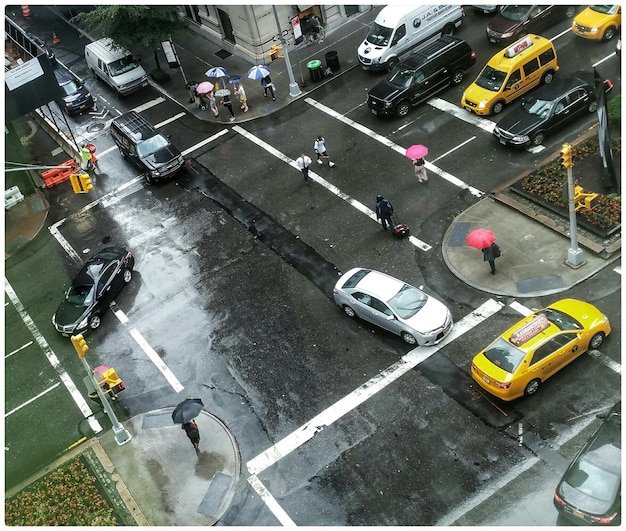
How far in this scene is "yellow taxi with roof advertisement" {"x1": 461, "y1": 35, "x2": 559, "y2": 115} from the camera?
31.6 m

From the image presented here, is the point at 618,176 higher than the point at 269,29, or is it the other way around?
the point at 269,29

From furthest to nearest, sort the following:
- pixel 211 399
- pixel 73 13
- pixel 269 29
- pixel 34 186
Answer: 1. pixel 73 13
2. pixel 269 29
3. pixel 34 186
4. pixel 211 399

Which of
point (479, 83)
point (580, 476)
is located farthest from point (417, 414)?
point (479, 83)

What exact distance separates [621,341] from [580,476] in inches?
217

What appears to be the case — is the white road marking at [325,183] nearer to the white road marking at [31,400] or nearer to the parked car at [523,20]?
the parked car at [523,20]

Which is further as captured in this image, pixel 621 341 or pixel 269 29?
pixel 269 29

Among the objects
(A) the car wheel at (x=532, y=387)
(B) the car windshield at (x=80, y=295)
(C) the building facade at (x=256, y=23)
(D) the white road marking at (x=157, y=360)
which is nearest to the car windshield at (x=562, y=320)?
(A) the car wheel at (x=532, y=387)

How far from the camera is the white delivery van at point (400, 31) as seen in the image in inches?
1420

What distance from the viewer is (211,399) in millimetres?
23891

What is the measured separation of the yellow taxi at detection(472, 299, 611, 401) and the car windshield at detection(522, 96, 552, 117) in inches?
404

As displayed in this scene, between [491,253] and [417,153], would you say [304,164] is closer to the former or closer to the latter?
[417,153]

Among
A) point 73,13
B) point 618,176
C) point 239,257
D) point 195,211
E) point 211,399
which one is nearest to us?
point 211,399

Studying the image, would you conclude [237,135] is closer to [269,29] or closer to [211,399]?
[269,29]

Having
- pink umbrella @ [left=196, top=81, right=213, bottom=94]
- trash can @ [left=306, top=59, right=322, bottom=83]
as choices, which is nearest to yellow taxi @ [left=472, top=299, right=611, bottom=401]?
trash can @ [left=306, top=59, right=322, bottom=83]
